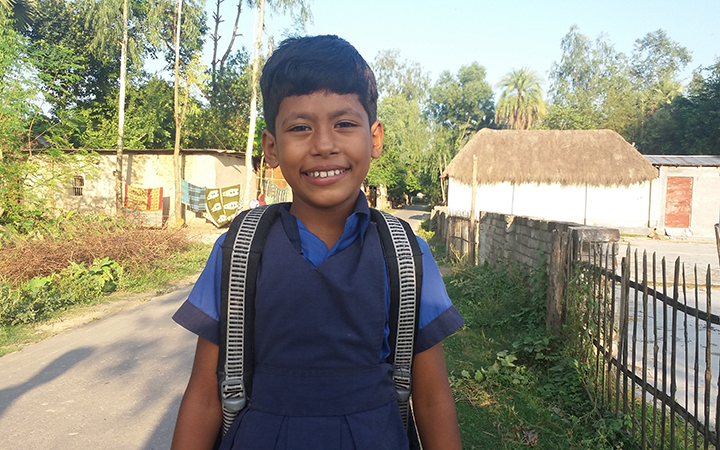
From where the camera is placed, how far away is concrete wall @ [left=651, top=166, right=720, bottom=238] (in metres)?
21.1

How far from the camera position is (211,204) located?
723 inches

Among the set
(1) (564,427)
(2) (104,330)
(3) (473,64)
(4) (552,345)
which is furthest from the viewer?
(3) (473,64)

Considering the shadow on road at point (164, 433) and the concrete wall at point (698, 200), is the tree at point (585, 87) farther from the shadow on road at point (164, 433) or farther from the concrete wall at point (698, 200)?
the shadow on road at point (164, 433)

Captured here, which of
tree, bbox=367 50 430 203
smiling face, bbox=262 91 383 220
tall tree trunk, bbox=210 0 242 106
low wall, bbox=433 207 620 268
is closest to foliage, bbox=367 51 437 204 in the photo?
tree, bbox=367 50 430 203

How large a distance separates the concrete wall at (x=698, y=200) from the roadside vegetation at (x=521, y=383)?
18.7 m

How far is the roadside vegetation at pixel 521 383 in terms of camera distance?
130 inches

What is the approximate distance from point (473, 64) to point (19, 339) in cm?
4653

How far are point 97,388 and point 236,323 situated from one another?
3.55m

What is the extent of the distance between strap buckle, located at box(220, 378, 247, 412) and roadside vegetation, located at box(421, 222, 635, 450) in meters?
2.41

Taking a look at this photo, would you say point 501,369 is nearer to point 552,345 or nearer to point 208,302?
point 552,345

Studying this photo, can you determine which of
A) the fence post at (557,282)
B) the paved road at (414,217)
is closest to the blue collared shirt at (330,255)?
the fence post at (557,282)

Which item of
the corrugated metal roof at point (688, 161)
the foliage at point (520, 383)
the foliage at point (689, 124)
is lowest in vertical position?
the foliage at point (520, 383)

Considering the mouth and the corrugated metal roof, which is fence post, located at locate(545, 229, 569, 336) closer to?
the mouth

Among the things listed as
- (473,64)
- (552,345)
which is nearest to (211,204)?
(552,345)
